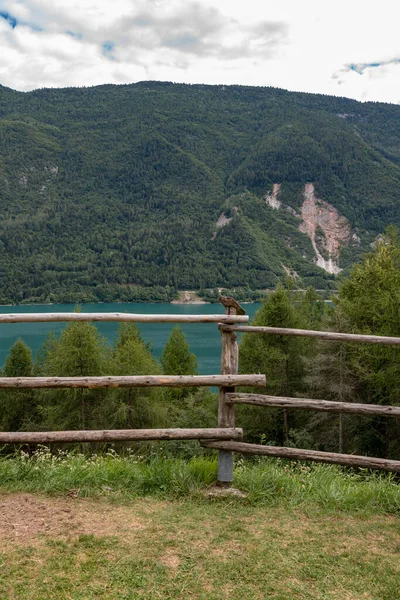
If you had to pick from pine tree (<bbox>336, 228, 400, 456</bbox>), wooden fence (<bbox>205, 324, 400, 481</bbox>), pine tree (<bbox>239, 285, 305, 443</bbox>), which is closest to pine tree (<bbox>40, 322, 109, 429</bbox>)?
pine tree (<bbox>239, 285, 305, 443</bbox>)

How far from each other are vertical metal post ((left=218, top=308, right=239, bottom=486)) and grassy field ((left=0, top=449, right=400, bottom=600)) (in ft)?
0.51

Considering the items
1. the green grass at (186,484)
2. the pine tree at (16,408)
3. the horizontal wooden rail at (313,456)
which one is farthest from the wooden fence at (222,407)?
the pine tree at (16,408)

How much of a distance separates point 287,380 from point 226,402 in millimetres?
17582

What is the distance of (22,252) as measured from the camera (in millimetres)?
198125

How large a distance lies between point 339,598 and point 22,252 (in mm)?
209377

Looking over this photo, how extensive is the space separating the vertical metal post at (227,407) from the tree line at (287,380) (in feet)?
35.7

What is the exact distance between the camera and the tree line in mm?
15664

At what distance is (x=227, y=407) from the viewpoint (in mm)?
4410

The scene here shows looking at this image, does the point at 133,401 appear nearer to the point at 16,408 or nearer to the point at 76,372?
the point at 76,372

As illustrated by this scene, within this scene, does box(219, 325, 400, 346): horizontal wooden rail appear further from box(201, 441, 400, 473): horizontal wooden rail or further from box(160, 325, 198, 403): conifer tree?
box(160, 325, 198, 403): conifer tree

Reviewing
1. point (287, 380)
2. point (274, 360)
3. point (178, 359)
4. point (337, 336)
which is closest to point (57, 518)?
point (337, 336)

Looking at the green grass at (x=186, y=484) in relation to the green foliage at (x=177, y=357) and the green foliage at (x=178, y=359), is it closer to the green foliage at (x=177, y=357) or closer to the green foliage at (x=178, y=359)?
the green foliage at (x=178, y=359)

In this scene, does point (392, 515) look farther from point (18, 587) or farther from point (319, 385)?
point (319, 385)

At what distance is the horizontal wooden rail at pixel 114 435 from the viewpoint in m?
4.21
